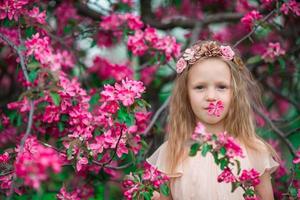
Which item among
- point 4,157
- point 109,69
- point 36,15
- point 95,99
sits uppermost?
point 36,15

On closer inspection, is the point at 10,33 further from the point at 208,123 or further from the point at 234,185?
the point at 234,185

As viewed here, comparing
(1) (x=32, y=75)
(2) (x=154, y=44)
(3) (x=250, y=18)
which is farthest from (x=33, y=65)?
(3) (x=250, y=18)

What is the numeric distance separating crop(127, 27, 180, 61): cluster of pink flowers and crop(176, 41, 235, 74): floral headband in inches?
27.5

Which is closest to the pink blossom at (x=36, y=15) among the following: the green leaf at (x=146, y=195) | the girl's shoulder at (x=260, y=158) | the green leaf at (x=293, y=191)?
the green leaf at (x=146, y=195)

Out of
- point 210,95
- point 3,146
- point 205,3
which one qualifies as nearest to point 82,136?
point 210,95

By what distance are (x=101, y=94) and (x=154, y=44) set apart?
3.16 feet

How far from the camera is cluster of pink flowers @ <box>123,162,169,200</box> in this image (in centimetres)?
257

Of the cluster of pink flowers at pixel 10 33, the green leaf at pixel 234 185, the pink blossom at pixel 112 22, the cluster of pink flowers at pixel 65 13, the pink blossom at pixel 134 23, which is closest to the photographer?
the green leaf at pixel 234 185

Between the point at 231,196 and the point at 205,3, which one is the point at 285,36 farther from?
the point at 231,196

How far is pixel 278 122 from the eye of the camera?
4.30m

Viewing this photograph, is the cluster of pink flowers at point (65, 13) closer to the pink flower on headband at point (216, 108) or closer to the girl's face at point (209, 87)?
the girl's face at point (209, 87)

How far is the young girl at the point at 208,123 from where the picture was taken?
104 inches

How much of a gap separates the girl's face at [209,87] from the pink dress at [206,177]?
209mm

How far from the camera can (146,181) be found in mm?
2602
